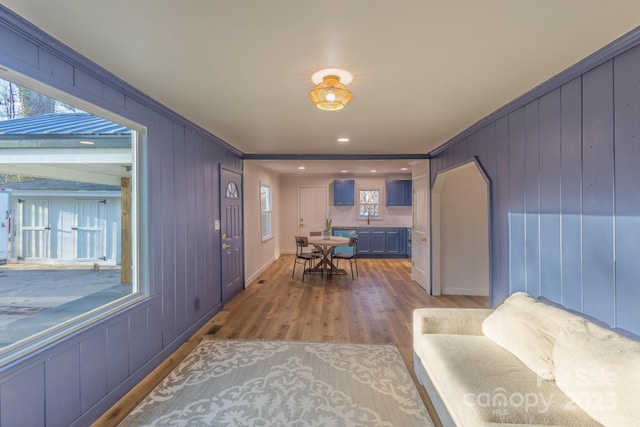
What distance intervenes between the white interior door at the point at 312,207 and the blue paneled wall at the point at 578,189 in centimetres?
556

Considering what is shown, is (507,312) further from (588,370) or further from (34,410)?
(34,410)

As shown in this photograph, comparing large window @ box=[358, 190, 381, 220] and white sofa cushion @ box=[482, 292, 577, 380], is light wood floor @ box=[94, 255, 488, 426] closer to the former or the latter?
white sofa cushion @ box=[482, 292, 577, 380]

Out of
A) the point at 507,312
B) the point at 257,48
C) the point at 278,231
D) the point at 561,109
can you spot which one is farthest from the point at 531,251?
the point at 278,231

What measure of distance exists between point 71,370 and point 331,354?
6.17ft

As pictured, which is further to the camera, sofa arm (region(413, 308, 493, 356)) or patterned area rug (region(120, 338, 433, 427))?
sofa arm (region(413, 308, 493, 356))

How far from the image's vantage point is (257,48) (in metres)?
1.64

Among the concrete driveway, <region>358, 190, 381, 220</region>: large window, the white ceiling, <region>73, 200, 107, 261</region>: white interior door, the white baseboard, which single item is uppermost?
the white ceiling

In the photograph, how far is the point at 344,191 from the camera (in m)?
7.89

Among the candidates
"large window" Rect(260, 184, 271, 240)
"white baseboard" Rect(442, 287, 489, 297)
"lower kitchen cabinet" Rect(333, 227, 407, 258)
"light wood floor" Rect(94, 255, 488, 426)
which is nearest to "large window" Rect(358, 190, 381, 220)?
"lower kitchen cabinet" Rect(333, 227, 407, 258)

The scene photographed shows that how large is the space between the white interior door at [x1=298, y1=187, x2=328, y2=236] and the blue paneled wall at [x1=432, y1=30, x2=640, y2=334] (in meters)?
5.56

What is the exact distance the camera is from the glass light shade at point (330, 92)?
6.50 feet

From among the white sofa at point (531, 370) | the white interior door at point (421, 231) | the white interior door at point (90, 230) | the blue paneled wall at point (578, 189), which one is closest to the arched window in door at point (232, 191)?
the white interior door at point (90, 230)

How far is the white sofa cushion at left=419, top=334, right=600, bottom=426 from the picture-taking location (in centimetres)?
128

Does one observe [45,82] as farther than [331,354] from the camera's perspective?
No
